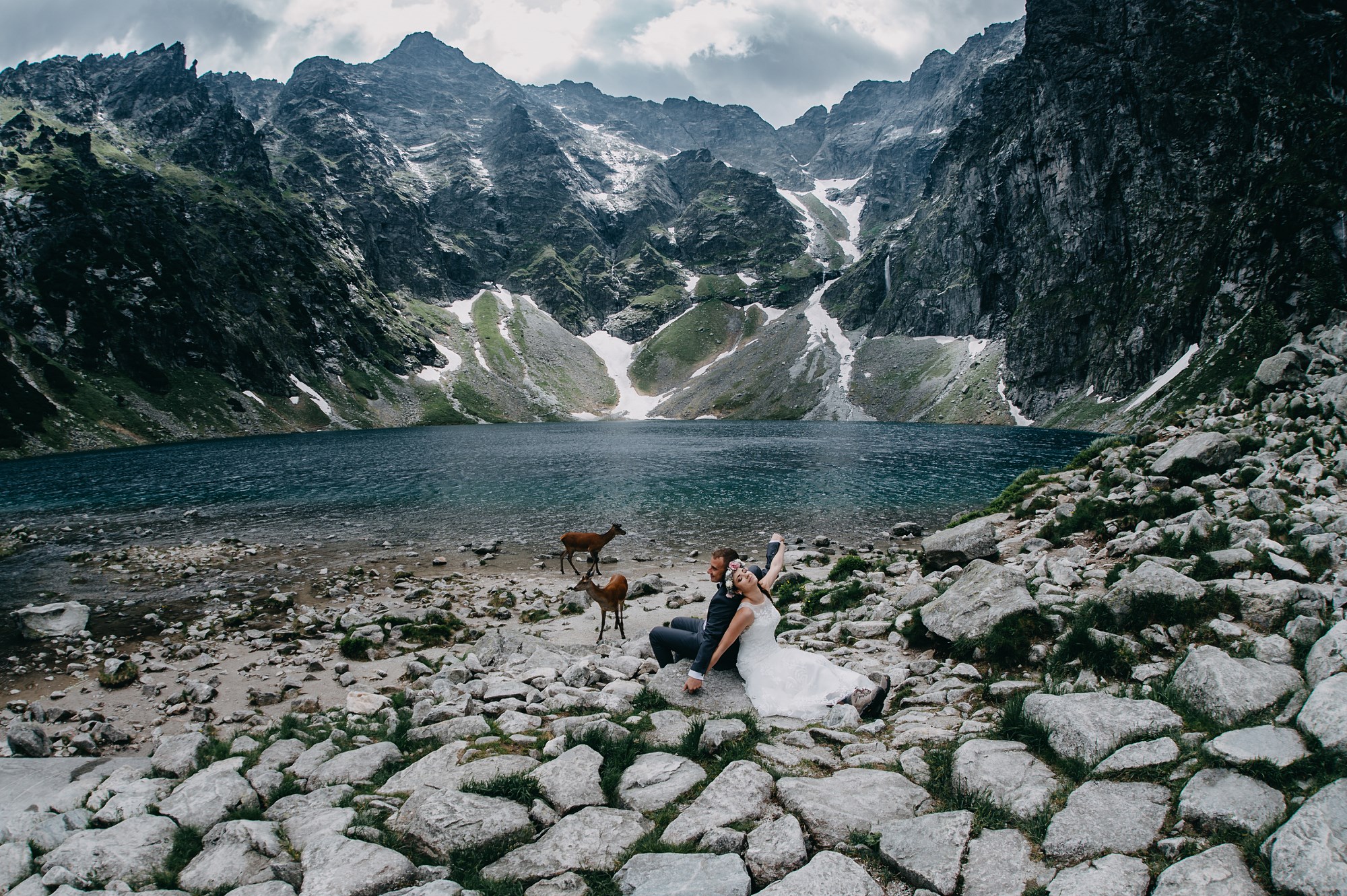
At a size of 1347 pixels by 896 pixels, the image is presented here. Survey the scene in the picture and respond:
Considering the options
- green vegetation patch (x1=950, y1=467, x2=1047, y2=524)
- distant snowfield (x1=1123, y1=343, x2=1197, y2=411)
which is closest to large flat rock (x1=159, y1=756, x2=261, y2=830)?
green vegetation patch (x1=950, y1=467, x2=1047, y2=524)

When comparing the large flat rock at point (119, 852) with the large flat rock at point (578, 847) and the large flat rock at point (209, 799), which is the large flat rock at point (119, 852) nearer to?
the large flat rock at point (209, 799)

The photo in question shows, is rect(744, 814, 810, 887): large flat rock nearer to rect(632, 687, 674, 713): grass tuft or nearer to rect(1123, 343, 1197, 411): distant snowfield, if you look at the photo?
rect(632, 687, 674, 713): grass tuft

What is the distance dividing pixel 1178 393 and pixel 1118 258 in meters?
64.9

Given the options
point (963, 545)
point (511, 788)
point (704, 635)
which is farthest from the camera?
point (963, 545)

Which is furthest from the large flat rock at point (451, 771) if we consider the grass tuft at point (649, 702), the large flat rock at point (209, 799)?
the grass tuft at point (649, 702)

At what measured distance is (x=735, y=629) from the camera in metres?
9.73

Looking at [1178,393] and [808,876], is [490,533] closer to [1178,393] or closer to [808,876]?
[808,876]

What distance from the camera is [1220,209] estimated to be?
4852 inches

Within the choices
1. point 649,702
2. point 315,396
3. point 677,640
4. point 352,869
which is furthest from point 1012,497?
point 315,396

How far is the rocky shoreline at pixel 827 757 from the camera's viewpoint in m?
5.38

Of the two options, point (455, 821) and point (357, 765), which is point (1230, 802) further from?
point (357, 765)

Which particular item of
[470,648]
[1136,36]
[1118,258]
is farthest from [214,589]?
[1136,36]

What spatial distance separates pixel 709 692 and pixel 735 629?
114 cm

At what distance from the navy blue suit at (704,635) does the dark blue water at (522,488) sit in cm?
2189
